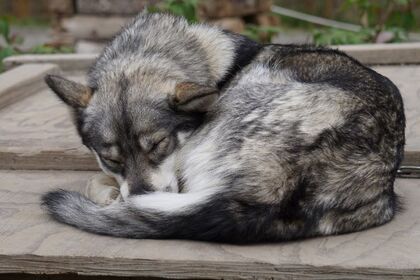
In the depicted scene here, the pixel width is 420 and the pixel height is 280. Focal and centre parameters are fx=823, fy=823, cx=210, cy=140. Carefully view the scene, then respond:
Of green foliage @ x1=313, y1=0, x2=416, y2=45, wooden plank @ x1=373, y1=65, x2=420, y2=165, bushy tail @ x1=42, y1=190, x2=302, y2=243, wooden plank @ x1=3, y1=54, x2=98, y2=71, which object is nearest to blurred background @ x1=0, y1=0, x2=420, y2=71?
green foliage @ x1=313, y1=0, x2=416, y2=45

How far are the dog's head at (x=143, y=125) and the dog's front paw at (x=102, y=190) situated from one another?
0.05 meters

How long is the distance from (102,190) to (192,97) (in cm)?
53

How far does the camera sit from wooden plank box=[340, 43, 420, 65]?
18.0 feet

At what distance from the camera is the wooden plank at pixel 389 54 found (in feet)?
18.0

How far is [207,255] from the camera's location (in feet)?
8.73

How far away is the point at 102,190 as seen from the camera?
3.36 metres

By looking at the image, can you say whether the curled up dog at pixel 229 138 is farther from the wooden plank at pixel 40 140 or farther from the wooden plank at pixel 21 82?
the wooden plank at pixel 21 82

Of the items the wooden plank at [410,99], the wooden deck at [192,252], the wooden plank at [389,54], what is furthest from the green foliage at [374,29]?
the wooden deck at [192,252]

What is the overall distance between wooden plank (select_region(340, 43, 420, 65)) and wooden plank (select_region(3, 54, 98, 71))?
1821mm

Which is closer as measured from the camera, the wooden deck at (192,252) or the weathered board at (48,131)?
the wooden deck at (192,252)

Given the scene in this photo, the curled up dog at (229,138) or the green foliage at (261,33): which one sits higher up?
the curled up dog at (229,138)

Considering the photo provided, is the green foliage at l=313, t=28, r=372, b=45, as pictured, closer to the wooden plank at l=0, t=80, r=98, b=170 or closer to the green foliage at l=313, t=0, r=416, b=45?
the green foliage at l=313, t=0, r=416, b=45

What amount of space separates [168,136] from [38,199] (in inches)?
24.1

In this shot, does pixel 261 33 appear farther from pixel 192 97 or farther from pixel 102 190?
pixel 102 190
